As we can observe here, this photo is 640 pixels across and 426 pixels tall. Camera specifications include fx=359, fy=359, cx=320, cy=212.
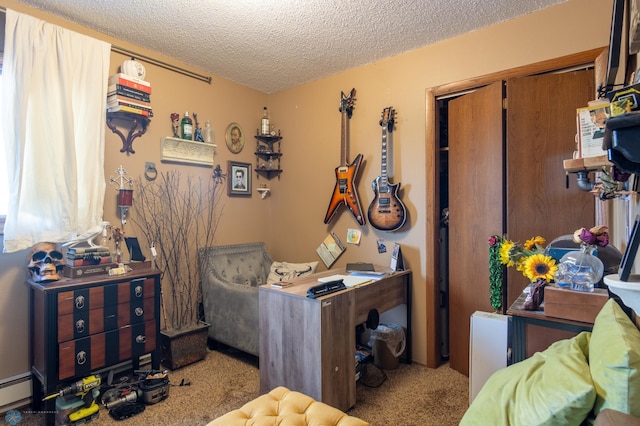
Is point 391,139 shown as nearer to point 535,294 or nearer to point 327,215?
point 327,215

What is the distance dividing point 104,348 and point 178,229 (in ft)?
3.60

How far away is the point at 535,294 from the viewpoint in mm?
1421

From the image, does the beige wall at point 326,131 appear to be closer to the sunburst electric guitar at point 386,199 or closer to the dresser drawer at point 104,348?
the sunburst electric guitar at point 386,199

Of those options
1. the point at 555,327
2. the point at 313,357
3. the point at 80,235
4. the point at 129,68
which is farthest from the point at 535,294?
the point at 129,68

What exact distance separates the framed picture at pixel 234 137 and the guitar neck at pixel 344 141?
103 cm

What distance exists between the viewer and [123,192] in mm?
2572

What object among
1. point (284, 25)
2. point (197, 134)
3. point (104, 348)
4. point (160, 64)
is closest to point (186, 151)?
point (197, 134)

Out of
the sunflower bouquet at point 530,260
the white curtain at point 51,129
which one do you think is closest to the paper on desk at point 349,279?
the sunflower bouquet at point 530,260

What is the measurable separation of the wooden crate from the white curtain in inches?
103

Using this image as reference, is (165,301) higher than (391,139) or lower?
lower

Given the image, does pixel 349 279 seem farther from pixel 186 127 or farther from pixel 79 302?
pixel 186 127

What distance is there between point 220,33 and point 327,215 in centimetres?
167

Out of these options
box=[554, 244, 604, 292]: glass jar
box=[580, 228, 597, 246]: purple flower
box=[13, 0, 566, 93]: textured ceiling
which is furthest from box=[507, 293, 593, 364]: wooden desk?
box=[13, 0, 566, 93]: textured ceiling

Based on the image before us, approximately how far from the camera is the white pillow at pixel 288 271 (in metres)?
3.13
